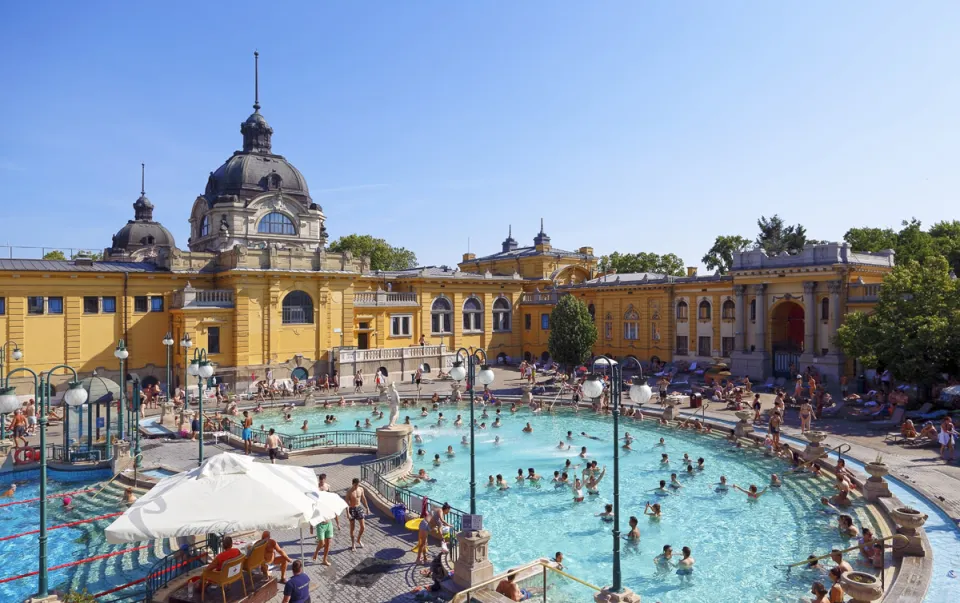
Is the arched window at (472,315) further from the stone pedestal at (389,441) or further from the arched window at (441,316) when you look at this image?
the stone pedestal at (389,441)

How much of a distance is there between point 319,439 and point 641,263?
54.1 meters

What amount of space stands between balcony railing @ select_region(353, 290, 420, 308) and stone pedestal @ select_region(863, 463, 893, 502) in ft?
105

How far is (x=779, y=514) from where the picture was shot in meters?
17.6

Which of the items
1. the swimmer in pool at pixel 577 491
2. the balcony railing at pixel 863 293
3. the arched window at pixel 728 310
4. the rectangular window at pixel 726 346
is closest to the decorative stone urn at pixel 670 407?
the swimmer in pool at pixel 577 491

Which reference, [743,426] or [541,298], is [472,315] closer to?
[541,298]

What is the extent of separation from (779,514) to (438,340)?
32.3m

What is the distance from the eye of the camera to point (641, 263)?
235ft

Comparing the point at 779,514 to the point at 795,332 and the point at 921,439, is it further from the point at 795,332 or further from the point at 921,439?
the point at 795,332

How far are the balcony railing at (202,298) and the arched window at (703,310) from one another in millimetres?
31830

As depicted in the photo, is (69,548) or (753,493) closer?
(69,548)

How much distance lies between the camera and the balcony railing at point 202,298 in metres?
34.8

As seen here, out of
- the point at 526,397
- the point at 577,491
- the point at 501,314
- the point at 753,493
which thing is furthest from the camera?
the point at 501,314

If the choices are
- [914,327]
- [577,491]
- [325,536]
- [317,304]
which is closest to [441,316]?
[317,304]

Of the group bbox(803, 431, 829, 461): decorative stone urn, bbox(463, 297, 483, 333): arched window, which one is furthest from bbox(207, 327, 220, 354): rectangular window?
bbox(803, 431, 829, 461): decorative stone urn
